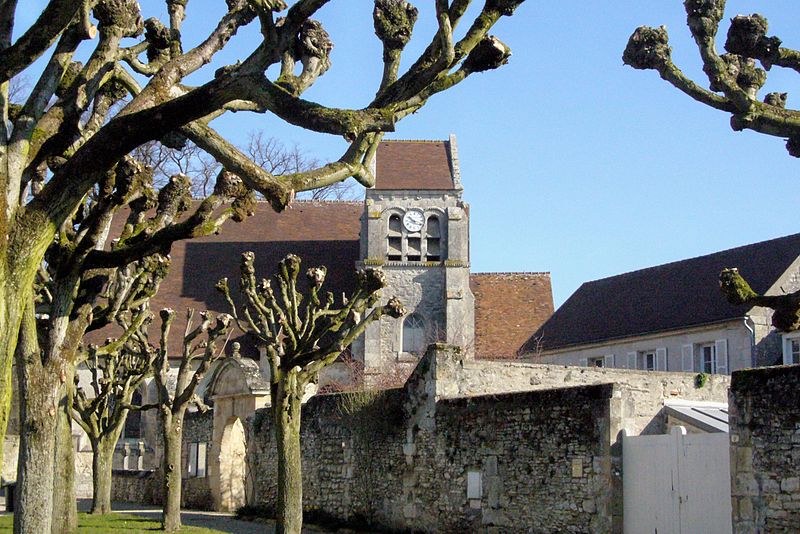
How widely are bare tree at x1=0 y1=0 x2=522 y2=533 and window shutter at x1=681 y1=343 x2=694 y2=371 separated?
2475 cm

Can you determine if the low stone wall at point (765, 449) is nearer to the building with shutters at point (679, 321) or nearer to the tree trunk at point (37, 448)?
the tree trunk at point (37, 448)

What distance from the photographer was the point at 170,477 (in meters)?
19.4

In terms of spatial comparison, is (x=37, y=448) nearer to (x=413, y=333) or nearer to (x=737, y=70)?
(x=737, y=70)

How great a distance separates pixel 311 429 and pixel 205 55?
13355 mm

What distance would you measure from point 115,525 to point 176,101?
14.3m

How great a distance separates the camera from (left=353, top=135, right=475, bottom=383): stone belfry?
4050 cm

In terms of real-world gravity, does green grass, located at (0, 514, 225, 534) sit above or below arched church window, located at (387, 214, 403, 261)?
below

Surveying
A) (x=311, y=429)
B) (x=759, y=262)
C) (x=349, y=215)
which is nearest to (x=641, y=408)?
(x=311, y=429)

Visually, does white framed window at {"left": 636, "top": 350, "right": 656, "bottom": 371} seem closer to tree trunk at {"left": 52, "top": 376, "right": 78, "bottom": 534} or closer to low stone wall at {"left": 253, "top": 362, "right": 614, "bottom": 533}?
low stone wall at {"left": 253, "top": 362, "right": 614, "bottom": 533}

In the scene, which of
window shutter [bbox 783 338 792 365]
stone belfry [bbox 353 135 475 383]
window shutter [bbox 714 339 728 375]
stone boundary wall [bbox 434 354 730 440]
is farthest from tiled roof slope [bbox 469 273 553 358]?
stone boundary wall [bbox 434 354 730 440]

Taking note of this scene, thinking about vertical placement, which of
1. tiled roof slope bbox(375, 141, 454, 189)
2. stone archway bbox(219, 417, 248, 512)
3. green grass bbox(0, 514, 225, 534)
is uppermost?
tiled roof slope bbox(375, 141, 454, 189)

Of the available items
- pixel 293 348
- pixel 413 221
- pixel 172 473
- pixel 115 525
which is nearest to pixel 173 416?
pixel 172 473

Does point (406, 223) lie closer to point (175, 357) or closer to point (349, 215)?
point (349, 215)

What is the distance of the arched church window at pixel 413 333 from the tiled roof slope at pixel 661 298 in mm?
3971
